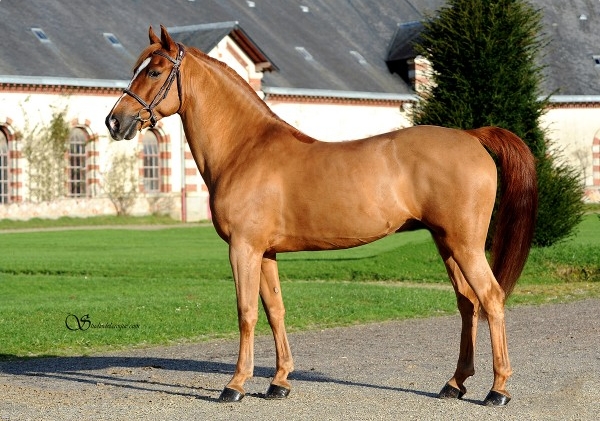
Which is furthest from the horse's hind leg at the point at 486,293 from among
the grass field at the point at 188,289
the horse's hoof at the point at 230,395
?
the grass field at the point at 188,289

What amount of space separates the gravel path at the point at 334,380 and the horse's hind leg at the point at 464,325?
0.51ft

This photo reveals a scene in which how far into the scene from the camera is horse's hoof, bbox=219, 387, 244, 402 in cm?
818

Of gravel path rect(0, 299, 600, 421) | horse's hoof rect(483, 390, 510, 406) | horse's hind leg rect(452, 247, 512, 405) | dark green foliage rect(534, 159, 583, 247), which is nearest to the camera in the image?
gravel path rect(0, 299, 600, 421)

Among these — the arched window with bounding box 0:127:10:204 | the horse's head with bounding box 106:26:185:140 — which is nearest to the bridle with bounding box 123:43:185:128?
the horse's head with bounding box 106:26:185:140

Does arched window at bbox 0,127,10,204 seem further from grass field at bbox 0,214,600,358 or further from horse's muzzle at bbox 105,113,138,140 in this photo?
horse's muzzle at bbox 105,113,138,140

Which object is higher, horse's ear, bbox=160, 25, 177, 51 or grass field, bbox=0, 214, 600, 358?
horse's ear, bbox=160, 25, 177, 51

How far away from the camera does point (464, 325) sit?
28.0ft

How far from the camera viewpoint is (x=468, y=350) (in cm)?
841

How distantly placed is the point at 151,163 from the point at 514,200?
108 ft

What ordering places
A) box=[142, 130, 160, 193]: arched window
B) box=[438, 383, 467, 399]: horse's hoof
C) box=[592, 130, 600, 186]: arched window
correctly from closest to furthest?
box=[438, 383, 467, 399]: horse's hoof → box=[142, 130, 160, 193]: arched window → box=[592, 130, 600, 186]: arched window

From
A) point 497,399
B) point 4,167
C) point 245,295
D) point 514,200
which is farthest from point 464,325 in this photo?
point 4,167

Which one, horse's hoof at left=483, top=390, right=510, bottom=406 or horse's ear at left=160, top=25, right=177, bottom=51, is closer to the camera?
horse's hoof at left=483, top=390, right=510, bottom=406

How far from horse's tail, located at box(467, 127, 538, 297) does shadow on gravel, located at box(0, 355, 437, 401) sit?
1016mm

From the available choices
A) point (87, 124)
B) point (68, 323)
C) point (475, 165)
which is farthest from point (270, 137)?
point (87, 124)
